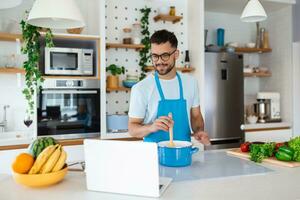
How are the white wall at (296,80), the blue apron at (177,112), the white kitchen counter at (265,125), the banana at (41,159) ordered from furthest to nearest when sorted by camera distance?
the white wall at (296,80) → the white kitchen counter at (265,125) → the blue apron at (177,112) → the banana at (41,159)

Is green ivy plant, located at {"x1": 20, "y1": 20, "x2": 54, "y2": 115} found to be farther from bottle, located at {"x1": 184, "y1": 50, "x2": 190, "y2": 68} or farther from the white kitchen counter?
the white kitchen counter

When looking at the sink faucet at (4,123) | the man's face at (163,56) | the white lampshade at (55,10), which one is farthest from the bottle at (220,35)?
the white lampshade at (55,10)

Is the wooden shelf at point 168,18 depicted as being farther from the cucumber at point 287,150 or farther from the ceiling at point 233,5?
the cucumber at point 287,150

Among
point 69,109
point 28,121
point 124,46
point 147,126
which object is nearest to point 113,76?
point 124,46

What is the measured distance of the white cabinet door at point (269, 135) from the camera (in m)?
3.77

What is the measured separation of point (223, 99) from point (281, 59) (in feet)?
4.07

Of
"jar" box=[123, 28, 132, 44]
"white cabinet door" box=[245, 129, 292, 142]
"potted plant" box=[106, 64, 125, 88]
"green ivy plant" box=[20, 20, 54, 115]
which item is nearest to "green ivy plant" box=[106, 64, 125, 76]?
"potted plant" box=[106, 64, 125, 88]

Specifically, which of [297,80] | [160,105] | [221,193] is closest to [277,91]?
[297,80]

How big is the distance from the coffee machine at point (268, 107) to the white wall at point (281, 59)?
0.46 feet

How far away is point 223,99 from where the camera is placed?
361 cm

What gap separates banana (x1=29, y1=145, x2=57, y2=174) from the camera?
1.20 m

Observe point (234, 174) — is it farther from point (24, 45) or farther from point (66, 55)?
point (24, 45)

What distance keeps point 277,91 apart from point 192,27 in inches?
62.4

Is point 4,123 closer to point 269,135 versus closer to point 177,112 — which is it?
point 177,112
